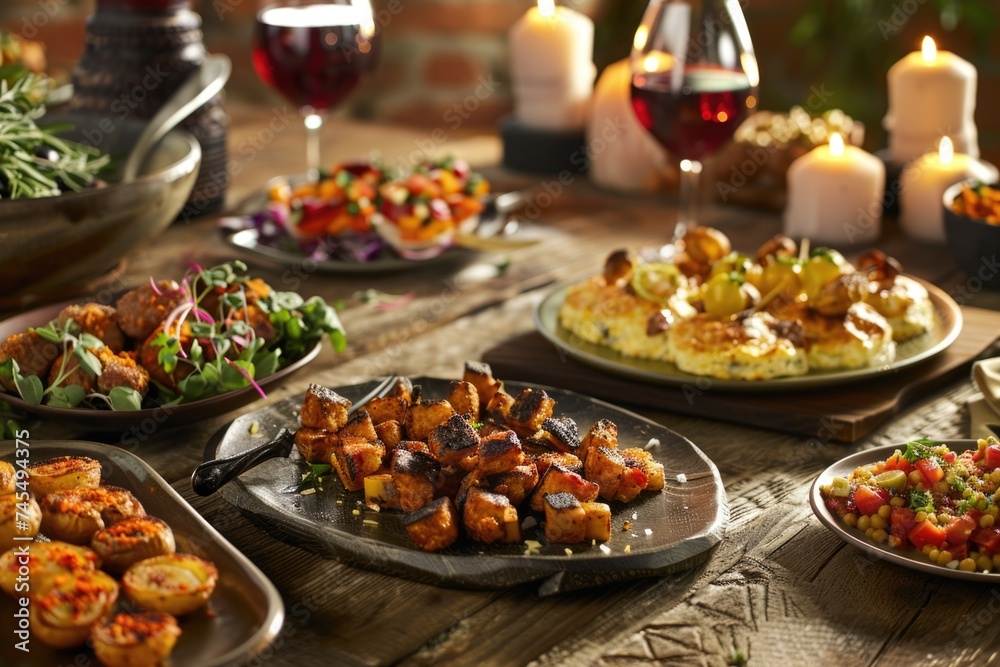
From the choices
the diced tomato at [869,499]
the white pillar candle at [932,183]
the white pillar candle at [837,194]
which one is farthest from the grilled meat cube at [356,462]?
the white pillar candle at [932,183]

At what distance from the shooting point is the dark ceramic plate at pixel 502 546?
3.17 ft

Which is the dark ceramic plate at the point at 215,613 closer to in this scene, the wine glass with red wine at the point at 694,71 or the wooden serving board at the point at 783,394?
the wooden serving board at the point at 783,394

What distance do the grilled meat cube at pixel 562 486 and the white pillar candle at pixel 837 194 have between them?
3.92ft

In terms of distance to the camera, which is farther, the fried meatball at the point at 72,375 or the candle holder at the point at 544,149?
the candle holder at the point at 544,149

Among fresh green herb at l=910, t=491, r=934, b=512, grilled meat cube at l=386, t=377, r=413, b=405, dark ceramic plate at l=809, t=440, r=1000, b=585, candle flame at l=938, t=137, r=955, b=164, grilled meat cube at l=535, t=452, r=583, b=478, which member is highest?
candle flame at l=938, t=137, r=955, b=164

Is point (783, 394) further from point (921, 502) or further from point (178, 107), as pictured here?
point (178, 107)

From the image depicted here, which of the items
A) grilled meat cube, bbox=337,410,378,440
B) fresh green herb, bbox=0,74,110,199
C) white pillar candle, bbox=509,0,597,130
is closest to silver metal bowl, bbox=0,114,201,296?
fresh green herb, bbox=0,74,110,199

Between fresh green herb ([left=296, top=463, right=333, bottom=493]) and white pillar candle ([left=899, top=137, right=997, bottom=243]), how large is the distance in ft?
4.51

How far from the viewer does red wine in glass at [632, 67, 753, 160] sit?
1.77 metres

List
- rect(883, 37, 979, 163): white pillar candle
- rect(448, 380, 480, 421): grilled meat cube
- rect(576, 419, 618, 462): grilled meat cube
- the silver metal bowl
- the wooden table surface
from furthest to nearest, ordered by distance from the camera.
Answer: rect(883, 37, 979, 163): white pillar candle, the silver metal bowl, rect(448, 380, 480, 421): grilled meat cube, rect(576, 419, 618, 462): grilled meat cube, the wooden table surface

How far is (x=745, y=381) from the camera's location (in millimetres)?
1352

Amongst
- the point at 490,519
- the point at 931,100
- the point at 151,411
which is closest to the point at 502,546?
the point at 490,519

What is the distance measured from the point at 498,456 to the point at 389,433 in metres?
0.16

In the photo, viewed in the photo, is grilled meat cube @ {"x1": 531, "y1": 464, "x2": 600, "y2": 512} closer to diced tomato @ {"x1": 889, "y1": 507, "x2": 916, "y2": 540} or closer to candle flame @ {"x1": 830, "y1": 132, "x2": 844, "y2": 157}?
diced tomato @ {"x1": 889, "y1": 507, "x2": 916, "y2": 540}
